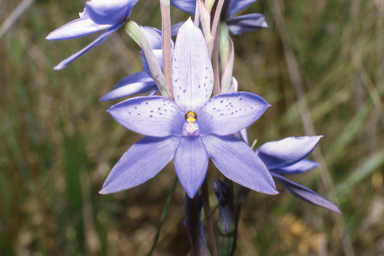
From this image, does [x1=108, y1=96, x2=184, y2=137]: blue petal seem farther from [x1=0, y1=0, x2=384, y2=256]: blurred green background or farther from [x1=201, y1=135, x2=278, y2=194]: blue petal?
[x1=0, y1=0, x2=384, y2=256]: blurred green background

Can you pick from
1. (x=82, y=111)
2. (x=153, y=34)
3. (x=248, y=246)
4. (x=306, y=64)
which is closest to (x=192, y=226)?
(x=153, y=34)

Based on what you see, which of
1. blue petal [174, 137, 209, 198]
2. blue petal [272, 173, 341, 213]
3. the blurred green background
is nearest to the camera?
blue petal [174, 137, 209, 198]

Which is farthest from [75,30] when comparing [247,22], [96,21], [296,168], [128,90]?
[296,168]

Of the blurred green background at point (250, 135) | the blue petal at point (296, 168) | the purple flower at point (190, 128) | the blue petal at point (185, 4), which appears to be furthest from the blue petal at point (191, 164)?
the blurred green background at point (250, 135)

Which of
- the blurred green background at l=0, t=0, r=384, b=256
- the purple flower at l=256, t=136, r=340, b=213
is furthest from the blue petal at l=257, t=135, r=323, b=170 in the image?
the blurred green background at l=0, t=0, r=384, b=256

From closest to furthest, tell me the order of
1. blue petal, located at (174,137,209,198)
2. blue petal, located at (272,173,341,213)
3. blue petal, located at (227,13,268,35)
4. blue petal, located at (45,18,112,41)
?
blue petal, located at (174,137,209,198)
blue petal, located at (45,18,112,41)
blue petal, located at (272,173,341,213)
blue petal, located at (227,13,268,35)

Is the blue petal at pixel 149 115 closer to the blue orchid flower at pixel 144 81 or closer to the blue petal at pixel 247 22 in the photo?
the blue orchid flower at pixel 144 81

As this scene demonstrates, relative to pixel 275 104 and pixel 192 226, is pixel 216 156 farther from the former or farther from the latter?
pixel 275 104
